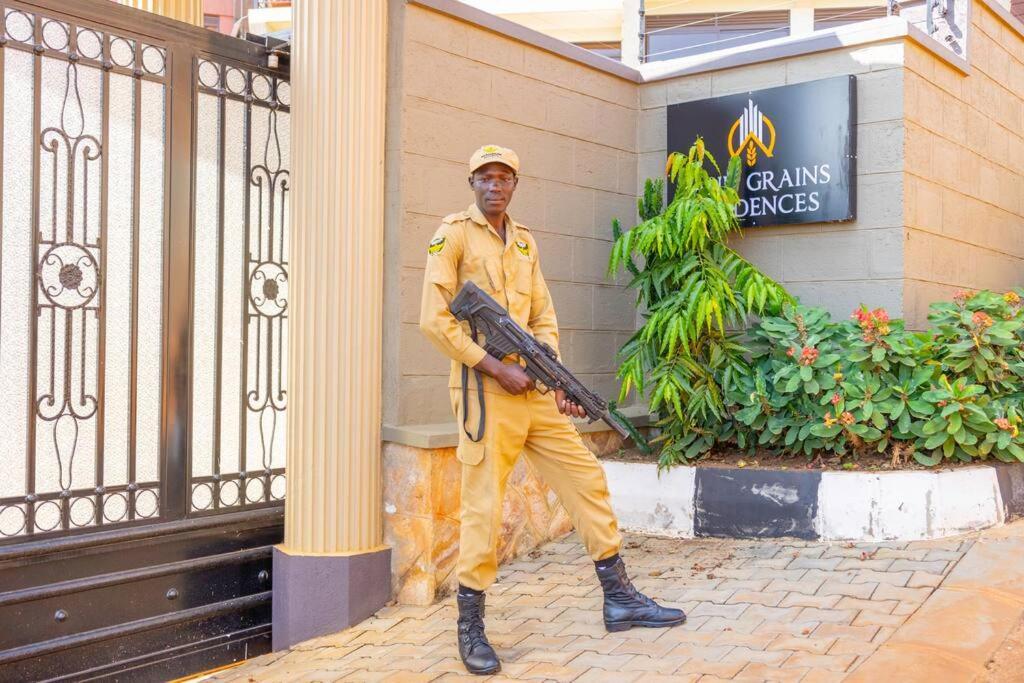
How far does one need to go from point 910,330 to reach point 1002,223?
6.06 ft

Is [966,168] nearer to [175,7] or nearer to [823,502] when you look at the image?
[823,502]

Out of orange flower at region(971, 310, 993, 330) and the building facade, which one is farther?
orange flower at region(971, 310, 993, 330)

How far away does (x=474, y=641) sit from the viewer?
3676mm

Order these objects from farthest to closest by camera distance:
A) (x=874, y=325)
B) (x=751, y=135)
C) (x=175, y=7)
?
(x=175, y=7)
(x=751, y=135)
(x=874, y=325)

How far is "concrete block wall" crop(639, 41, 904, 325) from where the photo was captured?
17.5ft

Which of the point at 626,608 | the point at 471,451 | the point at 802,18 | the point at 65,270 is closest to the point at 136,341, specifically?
the point at 65,270

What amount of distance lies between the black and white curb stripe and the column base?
1.61 m

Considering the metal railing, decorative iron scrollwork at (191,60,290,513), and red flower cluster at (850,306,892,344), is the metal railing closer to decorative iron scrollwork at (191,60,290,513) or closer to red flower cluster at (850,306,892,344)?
decorative iron scrollwork at (191,60,290,513)

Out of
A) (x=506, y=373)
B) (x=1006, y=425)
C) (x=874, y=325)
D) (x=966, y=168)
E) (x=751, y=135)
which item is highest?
(x=751, y=135)

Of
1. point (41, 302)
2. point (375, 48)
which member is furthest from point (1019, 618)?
point (41, 302)

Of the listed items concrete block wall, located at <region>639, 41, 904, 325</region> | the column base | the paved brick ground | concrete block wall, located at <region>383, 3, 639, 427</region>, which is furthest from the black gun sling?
concrete block wall, located at <region>639, 41, 904, 325</region>

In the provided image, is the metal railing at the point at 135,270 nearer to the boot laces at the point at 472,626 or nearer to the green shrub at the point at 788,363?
the boot laces at the point at 472,626

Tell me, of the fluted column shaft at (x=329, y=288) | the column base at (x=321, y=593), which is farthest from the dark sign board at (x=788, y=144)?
the column base at (x=321, y=593)

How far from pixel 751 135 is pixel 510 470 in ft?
9.71
